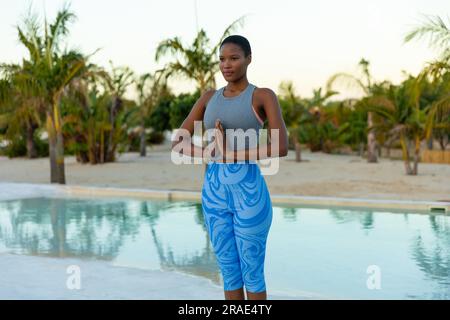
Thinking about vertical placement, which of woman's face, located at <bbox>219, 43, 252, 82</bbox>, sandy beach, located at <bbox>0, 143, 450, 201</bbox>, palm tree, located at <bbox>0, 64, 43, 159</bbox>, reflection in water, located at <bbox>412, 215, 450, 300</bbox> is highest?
palm tree, located at <bbox>0, 64, 43, 159</bbox>

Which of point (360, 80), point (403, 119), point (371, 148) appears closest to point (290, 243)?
point (403, 119)

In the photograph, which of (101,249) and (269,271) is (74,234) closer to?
(101,249)

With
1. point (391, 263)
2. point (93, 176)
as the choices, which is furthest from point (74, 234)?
point (93, 176)

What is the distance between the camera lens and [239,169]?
2.95 metres

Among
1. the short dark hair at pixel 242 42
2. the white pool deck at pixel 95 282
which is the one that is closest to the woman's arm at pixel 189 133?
the short dark hair at pixel 242 42

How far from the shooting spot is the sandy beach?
15416mm

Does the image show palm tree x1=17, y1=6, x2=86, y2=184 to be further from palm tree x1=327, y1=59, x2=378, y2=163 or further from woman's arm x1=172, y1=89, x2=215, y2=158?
woman's arm x1=172, y1=89, x2=215, y2=158

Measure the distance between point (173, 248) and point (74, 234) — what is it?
193 centimetres

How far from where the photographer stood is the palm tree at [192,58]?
55.6 ft

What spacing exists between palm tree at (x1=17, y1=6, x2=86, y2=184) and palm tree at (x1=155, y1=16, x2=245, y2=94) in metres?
2.32

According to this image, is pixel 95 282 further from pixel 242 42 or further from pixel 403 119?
pixel 403 119

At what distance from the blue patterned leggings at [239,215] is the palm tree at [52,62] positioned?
1329cm

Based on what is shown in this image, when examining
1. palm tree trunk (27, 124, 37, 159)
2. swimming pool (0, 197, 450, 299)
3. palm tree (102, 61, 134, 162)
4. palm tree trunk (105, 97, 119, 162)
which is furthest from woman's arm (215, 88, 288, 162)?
palm tree trunk (27, 124, 37, 159)

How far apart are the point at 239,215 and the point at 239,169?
0.21 metres
